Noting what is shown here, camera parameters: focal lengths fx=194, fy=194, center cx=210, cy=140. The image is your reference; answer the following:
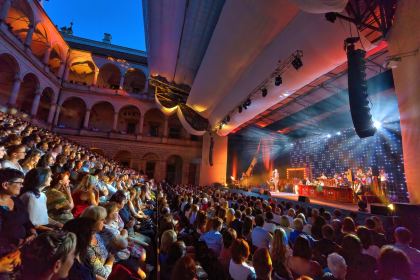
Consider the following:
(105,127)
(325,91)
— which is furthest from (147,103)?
(325,91)

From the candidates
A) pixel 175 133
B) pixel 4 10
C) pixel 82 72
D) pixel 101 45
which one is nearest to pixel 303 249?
pixel 4 10

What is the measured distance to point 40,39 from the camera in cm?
1573

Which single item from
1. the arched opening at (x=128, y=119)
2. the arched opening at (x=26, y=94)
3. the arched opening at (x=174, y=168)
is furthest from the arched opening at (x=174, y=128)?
the arched opening at (x=26, y=94)

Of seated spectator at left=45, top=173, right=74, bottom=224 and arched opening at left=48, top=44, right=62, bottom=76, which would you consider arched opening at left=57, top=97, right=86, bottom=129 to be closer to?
arched opening at left=48, top=44, right=62, bottom=76

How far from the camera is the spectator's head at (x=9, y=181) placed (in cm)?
154

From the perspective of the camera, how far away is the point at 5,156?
9.44 ft

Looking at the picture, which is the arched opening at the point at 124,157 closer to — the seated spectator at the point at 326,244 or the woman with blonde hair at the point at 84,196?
the woman with blonde hair at the point at 84,196

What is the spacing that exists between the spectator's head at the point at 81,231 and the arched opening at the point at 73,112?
2146cm

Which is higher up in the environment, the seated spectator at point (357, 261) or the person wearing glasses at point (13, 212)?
the person wearing glasses at point (13, 212)

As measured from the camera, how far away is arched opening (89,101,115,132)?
65.6 feet

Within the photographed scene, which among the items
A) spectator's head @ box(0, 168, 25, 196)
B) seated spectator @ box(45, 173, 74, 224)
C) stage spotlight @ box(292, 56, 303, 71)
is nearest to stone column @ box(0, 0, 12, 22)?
seated spectator @ box(45, 173, 74, 224)

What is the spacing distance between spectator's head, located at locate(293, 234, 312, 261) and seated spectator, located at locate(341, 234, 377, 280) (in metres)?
0.57

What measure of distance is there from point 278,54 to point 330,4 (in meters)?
2.51

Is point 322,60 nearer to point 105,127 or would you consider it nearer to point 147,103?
point 147,103
